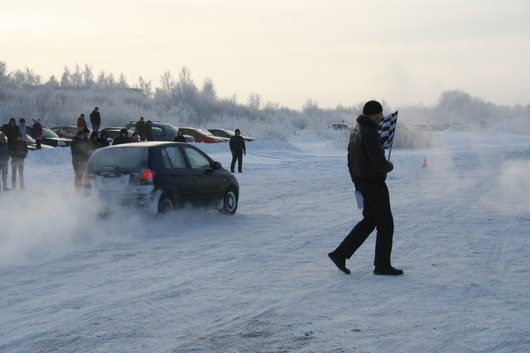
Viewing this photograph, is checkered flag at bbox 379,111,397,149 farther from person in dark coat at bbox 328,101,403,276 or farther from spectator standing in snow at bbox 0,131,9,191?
person in dark coat at bbox 328,101,403,276

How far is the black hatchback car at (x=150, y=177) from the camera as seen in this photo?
12.2 m

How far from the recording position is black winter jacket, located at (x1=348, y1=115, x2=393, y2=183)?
7.73 metres

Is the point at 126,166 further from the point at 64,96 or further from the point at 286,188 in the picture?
the point at 64,96

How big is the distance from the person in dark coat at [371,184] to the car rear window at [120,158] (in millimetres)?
5123

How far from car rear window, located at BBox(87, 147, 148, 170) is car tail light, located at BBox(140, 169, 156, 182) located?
0.14 metres

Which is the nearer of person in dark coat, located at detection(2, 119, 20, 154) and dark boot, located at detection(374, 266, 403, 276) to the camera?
dark boot, located at detection(374, 266, 403, 276)

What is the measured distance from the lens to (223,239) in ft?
36.0

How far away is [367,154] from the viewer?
7812 mm

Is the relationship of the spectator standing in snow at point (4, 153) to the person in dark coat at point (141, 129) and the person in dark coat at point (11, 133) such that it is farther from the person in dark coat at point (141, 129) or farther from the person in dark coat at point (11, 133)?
the person in dark coat at point (141, 129)

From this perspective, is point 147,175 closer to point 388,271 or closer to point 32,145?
point 388,271

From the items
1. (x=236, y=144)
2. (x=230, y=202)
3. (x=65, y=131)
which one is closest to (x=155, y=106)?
(x=65, y=131)

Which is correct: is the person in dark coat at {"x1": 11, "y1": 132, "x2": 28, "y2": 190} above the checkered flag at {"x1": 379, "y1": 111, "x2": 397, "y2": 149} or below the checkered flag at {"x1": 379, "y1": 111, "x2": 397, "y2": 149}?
below

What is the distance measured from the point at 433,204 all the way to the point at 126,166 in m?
6.76

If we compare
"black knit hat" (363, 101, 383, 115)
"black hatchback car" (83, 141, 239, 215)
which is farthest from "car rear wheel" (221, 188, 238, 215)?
"black knit hat" (363, 101, 383, 115)
